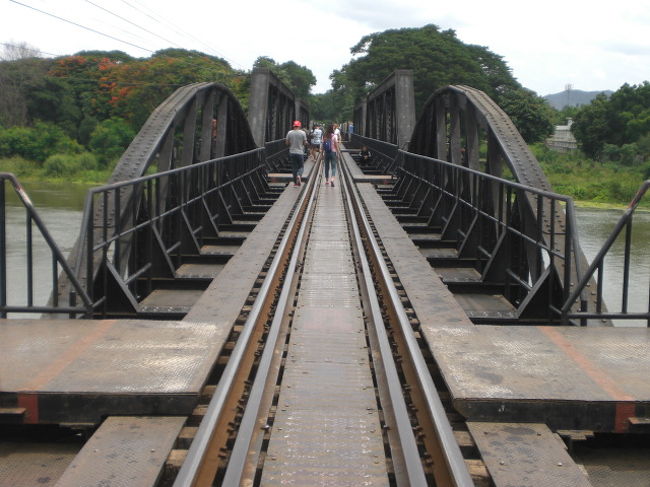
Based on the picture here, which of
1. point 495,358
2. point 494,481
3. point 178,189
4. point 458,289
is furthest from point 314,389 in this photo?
point 178,189

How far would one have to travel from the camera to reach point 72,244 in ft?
83.0

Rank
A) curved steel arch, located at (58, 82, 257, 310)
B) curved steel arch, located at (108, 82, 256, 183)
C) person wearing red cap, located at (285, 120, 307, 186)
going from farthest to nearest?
1. person wearing red cap, located at (285, 120, 307, 186)
2. curved steel arch, located at (108, 82, 256, 183)
3. curved steel arch, located at (58, 82, 257, 310)

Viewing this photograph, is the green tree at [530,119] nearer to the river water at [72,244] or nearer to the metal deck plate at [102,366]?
the river water at [72,244]

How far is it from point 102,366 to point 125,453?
42.0 inches

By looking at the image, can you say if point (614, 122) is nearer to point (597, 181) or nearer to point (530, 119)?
point (530, 119)

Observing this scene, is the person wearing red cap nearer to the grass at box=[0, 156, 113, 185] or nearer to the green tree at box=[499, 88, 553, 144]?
the grass at box=[0, 156, 113, 185]

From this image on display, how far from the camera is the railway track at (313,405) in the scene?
3.78 meters

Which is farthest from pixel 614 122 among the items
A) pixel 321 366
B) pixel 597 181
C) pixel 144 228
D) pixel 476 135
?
pixel 321 366

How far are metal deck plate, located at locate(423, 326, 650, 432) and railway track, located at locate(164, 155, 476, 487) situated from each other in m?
0.19

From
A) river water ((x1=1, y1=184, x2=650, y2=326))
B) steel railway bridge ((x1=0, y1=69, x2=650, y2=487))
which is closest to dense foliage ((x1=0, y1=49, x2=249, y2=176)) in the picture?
river water ((x1=1, y1=184, x2=650, y2=326))

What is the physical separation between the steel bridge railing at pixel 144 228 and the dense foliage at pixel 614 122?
5990 cm

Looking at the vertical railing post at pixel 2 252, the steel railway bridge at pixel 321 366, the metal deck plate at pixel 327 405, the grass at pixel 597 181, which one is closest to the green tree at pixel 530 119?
the grass at pixel 597 181

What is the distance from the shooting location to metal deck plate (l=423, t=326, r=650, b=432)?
430cm

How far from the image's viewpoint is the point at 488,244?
402 inches
